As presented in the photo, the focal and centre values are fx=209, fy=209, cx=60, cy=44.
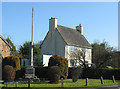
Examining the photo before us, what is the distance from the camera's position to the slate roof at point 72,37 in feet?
142

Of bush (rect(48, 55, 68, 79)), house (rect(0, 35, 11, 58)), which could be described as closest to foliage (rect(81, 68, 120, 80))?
bush (rect(48, 55, 68, 79))

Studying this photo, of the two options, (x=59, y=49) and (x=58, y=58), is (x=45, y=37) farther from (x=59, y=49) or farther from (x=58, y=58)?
(x=58, y=58)

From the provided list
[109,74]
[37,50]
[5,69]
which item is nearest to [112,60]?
[109,74]

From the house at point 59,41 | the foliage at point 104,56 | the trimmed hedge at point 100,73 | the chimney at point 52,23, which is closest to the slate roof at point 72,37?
the house at point 59,41

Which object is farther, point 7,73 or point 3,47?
point 3,47

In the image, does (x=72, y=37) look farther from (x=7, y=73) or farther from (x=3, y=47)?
(x=7, y=73)

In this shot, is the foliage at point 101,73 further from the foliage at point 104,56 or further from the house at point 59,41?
the house at point 59,41

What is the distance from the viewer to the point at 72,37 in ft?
149

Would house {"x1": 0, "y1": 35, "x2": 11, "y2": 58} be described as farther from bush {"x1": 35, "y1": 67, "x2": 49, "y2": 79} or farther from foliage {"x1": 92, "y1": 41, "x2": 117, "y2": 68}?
foliage {"x1": 92, "y1": 41, "x2": 117, "y2": 68}

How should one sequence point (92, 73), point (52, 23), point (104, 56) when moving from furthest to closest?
point (52, 23) → point (104, 56) → point (92, 73)

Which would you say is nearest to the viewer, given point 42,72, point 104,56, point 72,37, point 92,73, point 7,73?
point 7,73

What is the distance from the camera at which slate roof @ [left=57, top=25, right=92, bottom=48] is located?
43.2 m

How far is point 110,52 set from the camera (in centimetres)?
3650

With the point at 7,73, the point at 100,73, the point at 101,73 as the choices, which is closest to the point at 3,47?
the point at 7,73
